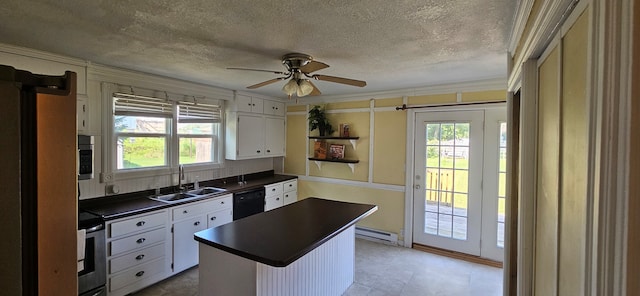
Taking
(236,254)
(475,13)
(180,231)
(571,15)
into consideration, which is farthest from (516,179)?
(180,231)

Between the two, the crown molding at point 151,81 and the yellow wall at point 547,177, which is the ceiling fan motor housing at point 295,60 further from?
the crown molding at point 151,81

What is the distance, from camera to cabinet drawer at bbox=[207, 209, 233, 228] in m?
3.62

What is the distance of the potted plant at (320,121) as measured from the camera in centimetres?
475

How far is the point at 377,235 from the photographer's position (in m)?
4.41

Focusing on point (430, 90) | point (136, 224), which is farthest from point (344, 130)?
point (136, 224)

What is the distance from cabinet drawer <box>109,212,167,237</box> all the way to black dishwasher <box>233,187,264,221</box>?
1.01m

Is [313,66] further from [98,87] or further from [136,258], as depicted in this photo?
[136,258]

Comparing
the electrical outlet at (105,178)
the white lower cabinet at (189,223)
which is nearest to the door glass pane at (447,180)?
the white lower cabinet at (189,223)

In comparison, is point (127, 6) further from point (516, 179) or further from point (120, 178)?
point (516, 179)

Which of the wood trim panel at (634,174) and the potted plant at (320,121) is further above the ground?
the potted plant at (320,121)

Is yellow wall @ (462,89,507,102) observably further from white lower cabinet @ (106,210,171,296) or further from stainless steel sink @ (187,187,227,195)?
white lower cabinet @ (106,210,171,296)

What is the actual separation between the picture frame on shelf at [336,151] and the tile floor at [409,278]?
4.97ft

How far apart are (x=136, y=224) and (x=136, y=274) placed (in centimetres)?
50

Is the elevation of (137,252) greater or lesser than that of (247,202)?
lesser
